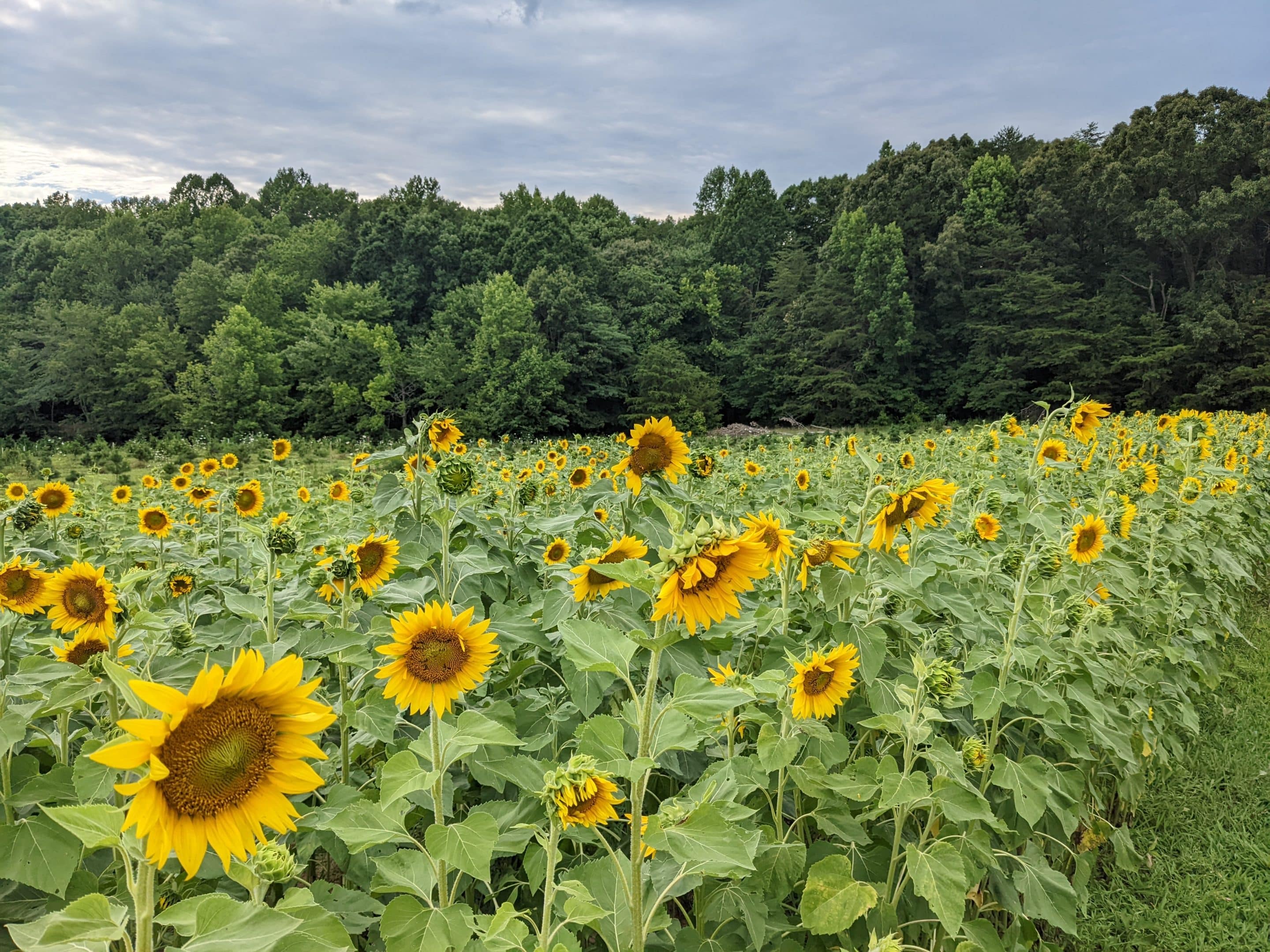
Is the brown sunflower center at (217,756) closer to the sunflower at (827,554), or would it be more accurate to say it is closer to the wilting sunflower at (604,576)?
the wilting sunflower at (604,576)

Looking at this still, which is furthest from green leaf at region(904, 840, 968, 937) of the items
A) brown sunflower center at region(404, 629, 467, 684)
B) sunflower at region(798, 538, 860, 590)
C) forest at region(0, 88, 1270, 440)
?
forest at region(0, 88, 1270, 440)

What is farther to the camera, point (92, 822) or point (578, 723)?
point (578, 723)

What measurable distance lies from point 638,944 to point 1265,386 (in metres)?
31.8

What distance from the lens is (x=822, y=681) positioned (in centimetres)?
152

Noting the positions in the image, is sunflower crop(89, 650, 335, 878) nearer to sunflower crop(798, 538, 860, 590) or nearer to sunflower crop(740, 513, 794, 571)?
sunflower crop(740, 513, 794, 571)

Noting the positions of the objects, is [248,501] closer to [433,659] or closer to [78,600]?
[78,600]

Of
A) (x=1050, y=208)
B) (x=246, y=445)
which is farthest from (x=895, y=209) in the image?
(x=246, y=445)

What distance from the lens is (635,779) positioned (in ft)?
3.33

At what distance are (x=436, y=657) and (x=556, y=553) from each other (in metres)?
1.03

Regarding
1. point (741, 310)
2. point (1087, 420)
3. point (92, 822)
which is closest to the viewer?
point (92, 822)

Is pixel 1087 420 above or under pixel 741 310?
under

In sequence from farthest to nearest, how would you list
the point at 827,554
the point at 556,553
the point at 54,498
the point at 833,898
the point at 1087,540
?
the point at 54,498
the point at 1087,540
the point at 556,553
the point at 827,554
the point at 833,898

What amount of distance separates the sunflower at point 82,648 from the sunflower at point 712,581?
112cm

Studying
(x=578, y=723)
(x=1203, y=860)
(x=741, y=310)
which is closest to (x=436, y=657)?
(x=578, y=723)
